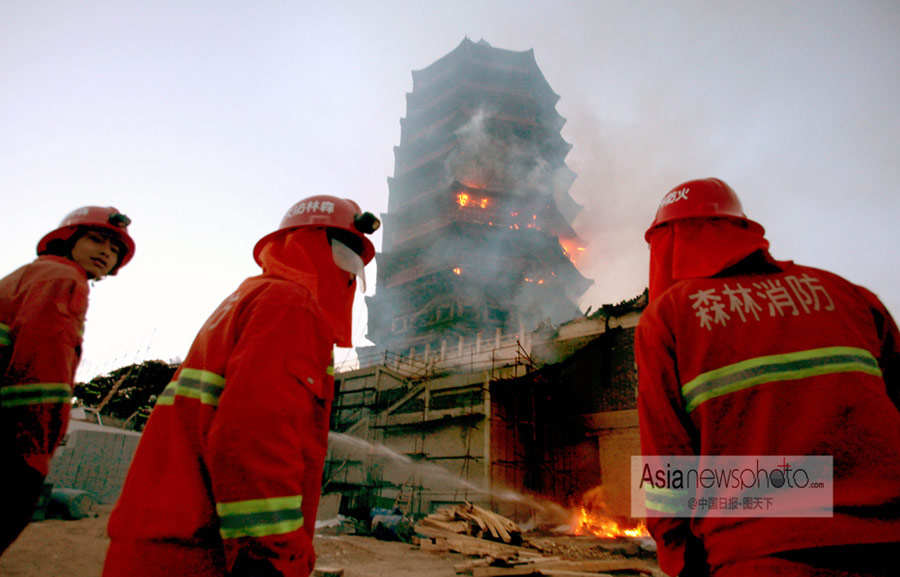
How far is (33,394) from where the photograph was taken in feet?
7.20

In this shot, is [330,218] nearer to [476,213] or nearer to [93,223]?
[93,223]

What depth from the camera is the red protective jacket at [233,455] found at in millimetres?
1395

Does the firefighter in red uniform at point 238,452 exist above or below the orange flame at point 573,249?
below

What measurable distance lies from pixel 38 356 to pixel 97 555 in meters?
5.94

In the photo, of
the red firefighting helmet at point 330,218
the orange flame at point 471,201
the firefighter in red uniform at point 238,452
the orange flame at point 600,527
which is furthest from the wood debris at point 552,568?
the orange flame at point 471,201

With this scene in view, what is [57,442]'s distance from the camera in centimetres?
236

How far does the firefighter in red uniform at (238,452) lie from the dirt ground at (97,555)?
18.5 ft

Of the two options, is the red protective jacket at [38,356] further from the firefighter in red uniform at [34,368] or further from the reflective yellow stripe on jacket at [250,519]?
the reflective yellow stripe on jacket at [250,519]

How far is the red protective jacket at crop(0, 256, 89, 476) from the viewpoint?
217 cm

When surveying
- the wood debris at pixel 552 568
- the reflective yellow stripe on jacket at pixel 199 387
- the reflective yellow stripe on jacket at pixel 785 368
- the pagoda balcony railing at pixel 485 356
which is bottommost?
the wood debris at pixel 552 568

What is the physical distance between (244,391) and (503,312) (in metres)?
30.2

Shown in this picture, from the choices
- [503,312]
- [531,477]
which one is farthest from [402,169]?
[531,477]

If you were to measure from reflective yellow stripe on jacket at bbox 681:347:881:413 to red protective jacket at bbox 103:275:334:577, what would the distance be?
149cm

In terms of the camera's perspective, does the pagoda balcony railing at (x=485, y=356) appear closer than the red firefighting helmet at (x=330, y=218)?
No
